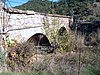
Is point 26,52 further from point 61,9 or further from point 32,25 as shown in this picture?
point 61,9

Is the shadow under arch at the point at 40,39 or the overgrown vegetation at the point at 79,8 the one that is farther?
the overgrown vegetation at the point at 79,8

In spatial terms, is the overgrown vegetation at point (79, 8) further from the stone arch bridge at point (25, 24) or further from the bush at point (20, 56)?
the bush at point (20, 56)

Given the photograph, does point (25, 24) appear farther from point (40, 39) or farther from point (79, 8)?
point (79, 8)

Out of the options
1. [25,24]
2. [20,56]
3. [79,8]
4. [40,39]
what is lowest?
[40,39]

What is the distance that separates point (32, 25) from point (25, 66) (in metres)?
4.26

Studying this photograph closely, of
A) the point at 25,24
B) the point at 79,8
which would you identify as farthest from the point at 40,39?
the point at 79,8

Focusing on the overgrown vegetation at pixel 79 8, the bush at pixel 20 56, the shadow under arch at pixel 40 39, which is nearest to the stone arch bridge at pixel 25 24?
the shadow under arch at pixel 40 39

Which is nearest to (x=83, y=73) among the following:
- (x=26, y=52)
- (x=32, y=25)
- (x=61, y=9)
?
(x=26, y=52)

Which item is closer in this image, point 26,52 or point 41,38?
point 26,52

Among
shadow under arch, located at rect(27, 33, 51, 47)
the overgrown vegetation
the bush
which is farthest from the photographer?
the overgrown vegetation

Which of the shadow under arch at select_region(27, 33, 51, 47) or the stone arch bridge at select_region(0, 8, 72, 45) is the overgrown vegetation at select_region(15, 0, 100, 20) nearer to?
the shadow under arch at select_region(27, 33, 51, 47)

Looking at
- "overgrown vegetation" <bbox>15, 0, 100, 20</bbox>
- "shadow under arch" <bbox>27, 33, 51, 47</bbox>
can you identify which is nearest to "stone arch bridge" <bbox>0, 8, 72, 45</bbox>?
"shadow under arch" <bbox>27, 33, 51, 47</bbox>

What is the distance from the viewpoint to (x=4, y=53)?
12852 millimetres

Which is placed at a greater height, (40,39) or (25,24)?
(25,24)
